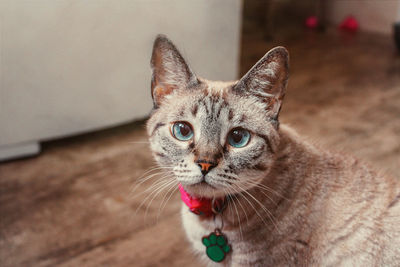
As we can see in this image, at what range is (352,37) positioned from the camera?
4168 mm

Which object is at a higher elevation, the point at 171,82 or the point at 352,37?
the point at 171,82

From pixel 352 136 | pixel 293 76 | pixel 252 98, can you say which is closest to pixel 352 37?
pixel 293 76

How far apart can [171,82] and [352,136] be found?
1522 millimetres

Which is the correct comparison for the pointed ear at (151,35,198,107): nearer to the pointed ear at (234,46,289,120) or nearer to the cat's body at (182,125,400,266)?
the pointed ear at (234,46,289,120)

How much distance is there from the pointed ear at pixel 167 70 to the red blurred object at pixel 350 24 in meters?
3.56

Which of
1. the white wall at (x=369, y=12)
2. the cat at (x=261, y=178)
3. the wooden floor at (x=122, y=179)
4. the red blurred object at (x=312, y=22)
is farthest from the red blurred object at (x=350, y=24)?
the cat at (x=261, y=178)

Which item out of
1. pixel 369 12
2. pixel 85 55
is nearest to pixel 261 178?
pixel 85 55

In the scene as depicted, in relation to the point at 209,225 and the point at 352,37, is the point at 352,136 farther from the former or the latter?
the point at 352,37

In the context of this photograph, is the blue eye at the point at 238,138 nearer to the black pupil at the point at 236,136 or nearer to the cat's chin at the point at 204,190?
the black pupil at the point at 236,136

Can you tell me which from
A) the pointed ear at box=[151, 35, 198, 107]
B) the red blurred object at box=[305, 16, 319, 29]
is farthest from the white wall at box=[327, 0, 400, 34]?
the pointed ear at box=[151, 35, 198, 107]

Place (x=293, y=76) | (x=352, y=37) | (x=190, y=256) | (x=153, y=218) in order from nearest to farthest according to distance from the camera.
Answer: (x=190, y=256) → (x=153, y=218) → (x=293, y=76) → (x=352, y=37)

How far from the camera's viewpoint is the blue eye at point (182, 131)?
→ 1.16m

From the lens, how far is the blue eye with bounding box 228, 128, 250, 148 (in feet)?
3.74

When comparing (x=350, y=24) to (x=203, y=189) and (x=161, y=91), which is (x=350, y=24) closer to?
(x=161, y=91)
